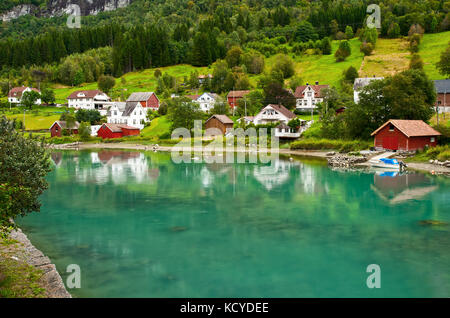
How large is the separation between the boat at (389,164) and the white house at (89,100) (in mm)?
57459

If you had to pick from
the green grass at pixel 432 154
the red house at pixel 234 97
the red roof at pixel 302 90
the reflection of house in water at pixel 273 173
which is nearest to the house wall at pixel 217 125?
the red house at pixel 234 97

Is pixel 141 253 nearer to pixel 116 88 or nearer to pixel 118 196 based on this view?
pixel 118 196

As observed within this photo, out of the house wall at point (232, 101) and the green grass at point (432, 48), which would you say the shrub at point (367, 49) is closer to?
the green grass at point (432, 48)

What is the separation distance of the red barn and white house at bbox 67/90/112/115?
55777 mm

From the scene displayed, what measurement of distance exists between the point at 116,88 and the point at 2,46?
4177 cm

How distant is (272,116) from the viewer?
5619 cm

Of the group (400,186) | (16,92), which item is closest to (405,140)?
(400,186)

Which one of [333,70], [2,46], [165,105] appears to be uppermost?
[2,46]

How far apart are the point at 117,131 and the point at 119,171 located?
32612 millimetres

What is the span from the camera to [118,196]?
77.2ft

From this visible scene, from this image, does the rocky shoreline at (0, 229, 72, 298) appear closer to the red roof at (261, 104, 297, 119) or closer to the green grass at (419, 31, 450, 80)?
the red roof at (261, 104, 297, 119)

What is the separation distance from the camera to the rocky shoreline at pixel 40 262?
33.6 ft

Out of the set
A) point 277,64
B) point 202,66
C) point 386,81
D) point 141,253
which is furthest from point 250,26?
point 141,253

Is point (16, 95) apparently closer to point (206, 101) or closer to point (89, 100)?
point (89, 100)
